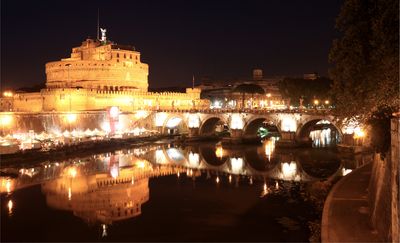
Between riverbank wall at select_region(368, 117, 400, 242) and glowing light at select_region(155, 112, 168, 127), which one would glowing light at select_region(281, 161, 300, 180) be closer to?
riverbank wall at select_region(368, 117, 400, 242)

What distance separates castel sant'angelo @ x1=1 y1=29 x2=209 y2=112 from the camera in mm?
50656

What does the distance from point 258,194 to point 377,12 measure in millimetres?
10985

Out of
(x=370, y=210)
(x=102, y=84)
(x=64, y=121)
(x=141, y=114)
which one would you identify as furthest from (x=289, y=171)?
(x=102, y=84)

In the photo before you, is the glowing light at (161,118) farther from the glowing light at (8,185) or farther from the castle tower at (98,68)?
the glowing light at (8,185)

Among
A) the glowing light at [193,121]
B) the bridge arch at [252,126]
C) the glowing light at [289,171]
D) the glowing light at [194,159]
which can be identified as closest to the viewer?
the glowing light at [289,171]

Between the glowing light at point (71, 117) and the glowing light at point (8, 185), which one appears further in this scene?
the glowing light at point (71, 117)

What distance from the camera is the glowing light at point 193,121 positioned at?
48062 mm

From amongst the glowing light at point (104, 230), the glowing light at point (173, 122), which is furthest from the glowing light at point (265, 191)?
the glowing light at point (173, 122)

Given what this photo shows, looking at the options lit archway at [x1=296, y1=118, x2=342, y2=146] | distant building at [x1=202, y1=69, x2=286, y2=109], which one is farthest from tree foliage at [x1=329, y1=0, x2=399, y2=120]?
distant building at [x1=202, y1=69, x2=286, y2=109]

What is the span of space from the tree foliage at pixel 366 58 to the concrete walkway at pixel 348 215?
310 centimetres

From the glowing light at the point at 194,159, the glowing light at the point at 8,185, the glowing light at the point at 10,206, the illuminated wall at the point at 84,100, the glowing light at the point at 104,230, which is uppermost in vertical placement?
the illuminated wall at the point at 84,100

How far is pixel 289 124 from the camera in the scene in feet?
127

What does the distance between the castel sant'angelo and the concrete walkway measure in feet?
129

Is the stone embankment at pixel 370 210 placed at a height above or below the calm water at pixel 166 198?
above
